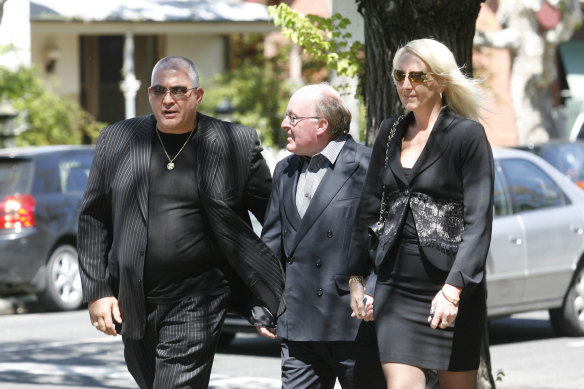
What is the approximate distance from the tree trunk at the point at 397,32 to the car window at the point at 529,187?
3.92m

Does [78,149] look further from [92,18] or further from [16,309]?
[92,18]

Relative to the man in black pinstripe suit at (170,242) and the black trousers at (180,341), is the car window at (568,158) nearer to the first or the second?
the man in black pinstripe suit at (170,242)

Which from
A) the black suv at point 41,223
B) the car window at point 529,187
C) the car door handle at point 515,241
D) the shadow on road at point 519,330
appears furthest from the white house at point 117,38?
the car door handle at point 515,241

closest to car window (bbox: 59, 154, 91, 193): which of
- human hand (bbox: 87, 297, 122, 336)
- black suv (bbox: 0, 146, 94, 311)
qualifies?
black suv (bbox: 0, 146, 94, 311)

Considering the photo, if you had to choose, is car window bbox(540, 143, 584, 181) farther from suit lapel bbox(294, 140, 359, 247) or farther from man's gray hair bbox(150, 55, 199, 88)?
man's gray hair bbox(150, 55, 199, 88)

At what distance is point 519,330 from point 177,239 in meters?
7.30

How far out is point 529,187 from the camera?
1094 cm

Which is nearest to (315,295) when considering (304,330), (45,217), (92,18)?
(304,330)

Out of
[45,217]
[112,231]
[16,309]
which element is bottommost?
[16,309]

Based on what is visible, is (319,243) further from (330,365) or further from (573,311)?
(573,311)

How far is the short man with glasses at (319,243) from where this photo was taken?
5211 millimetres

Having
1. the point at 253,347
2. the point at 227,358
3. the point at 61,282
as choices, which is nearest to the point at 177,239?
the point at 227,358

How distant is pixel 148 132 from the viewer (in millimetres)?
5293

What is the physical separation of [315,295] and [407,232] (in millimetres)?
621
